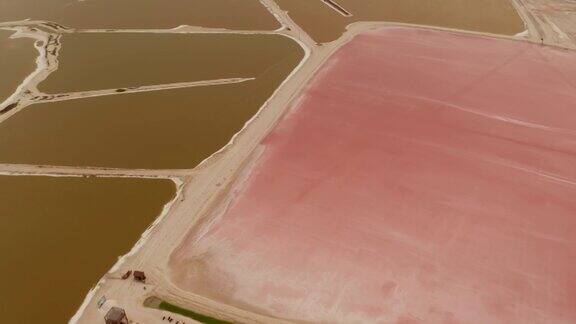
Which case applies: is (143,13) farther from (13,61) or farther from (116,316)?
(116,316)

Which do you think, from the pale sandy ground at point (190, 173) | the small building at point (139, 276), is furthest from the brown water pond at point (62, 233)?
the small building at point (139, 276)

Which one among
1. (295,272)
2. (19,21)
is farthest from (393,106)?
(19,21)

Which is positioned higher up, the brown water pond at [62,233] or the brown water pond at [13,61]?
the brown water pond at [13,61]

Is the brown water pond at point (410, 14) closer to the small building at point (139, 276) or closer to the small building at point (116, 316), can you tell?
the small building at point (139, 276)

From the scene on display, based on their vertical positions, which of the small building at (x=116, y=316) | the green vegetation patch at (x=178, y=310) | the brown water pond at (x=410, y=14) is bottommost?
the green vegetation patch at (x=178, y=310)

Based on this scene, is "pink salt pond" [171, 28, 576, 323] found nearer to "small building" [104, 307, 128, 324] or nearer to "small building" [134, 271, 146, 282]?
"small building" [134, 271, 146, 282]

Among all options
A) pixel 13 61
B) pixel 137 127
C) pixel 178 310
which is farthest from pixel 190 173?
pixel 13 61

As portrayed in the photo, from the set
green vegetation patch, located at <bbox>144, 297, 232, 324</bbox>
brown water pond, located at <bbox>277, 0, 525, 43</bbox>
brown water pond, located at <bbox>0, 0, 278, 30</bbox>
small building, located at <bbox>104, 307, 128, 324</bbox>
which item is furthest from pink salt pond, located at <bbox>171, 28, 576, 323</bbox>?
brown water pond, located at <bbox>0, 0, 278, 30</bbox>

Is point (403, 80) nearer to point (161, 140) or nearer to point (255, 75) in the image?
point (255, 75)
